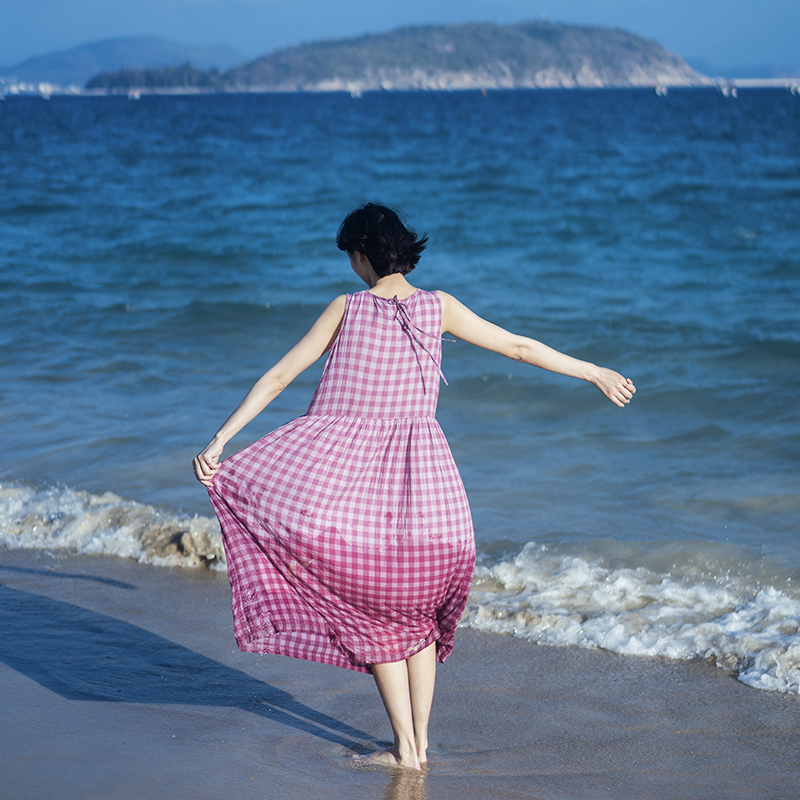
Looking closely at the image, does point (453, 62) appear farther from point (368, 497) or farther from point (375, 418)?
point (368, 497)

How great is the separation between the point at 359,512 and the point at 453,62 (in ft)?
602

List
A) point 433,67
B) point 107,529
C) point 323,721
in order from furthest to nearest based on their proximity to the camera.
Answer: point 433,67, point 107,529, point 323,721

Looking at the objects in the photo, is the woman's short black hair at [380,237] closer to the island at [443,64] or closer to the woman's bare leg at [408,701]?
the woman's bare leg at [408,701]

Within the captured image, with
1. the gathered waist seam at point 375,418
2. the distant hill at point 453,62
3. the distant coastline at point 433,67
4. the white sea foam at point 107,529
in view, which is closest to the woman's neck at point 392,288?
the gathered waist seam at point 375,418

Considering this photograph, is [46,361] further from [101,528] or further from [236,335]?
[101,528]

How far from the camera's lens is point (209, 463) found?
9.17 ft

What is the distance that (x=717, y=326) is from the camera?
10.6 m

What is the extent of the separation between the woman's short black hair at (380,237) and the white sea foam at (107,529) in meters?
2.43

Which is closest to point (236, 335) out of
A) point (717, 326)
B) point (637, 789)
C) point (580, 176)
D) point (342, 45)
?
point (717, 326)

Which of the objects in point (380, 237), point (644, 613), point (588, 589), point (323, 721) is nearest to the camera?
point (380, 237)

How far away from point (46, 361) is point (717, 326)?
7.37m

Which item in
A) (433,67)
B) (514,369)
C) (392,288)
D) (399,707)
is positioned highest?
(433,67)

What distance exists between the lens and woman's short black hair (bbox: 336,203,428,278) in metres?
2.77

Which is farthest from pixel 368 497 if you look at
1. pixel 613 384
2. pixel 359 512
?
pixel 613 384
